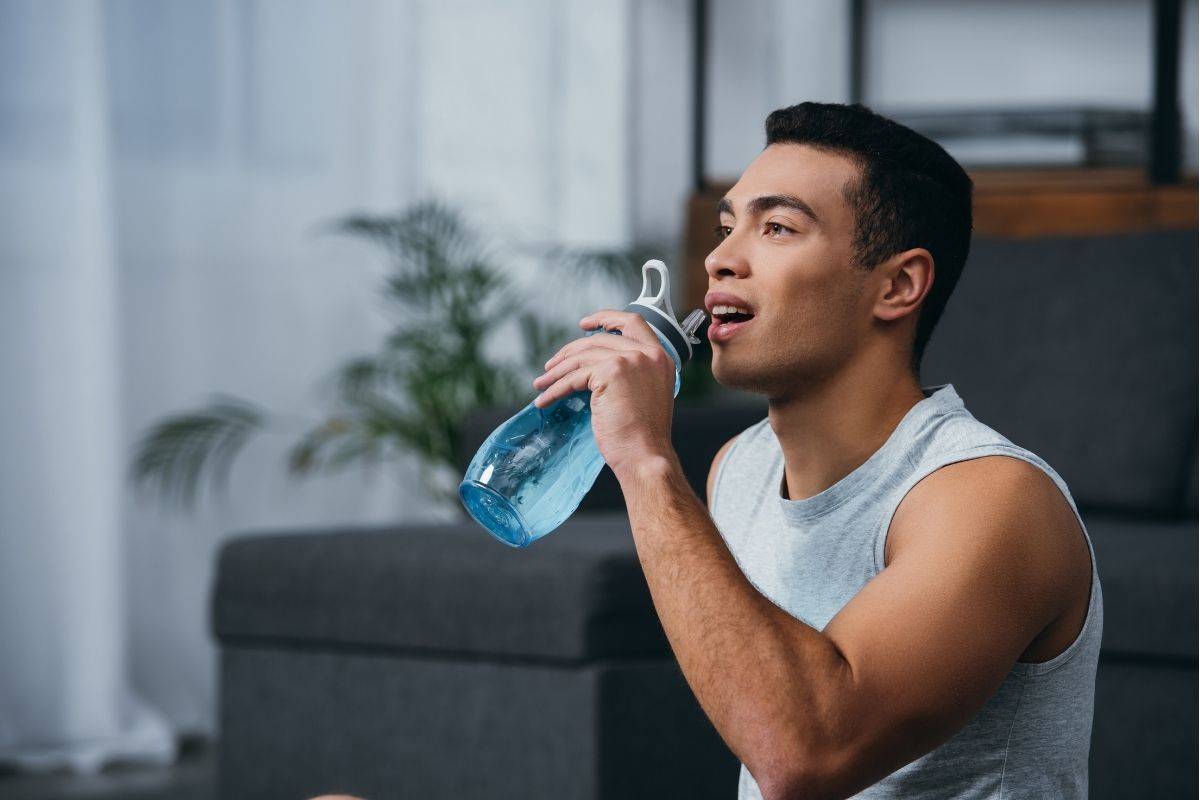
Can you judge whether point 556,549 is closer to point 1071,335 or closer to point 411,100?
point 1071,335

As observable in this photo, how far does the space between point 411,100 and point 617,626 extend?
1948mm

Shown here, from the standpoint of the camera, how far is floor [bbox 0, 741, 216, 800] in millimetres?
2516

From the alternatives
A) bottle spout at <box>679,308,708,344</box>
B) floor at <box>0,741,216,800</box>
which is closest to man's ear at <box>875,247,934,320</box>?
bottle spout at <box>679,308,708,344</box>

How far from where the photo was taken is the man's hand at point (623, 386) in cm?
94

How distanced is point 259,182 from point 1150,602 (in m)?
2.09

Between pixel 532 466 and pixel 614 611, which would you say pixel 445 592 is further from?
pixel 532 466

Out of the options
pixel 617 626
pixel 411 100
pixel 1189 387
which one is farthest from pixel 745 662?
pixel 411 100

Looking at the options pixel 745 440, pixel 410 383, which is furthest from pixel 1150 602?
pixel 410 383

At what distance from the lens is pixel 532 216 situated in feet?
12.4

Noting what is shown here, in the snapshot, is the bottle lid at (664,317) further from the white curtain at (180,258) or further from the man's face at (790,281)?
the white curtain at (180,258)

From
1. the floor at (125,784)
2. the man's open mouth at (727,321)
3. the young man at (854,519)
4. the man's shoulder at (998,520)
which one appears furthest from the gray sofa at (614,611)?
the man's shoulder at (998,520)

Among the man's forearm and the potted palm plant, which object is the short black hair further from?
the potted palm plant

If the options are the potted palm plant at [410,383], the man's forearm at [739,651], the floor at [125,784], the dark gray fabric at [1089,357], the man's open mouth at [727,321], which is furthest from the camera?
the potted palm plant at [410,383]

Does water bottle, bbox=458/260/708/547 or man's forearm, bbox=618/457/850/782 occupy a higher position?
water bottle, bbox=458/260/708/547
